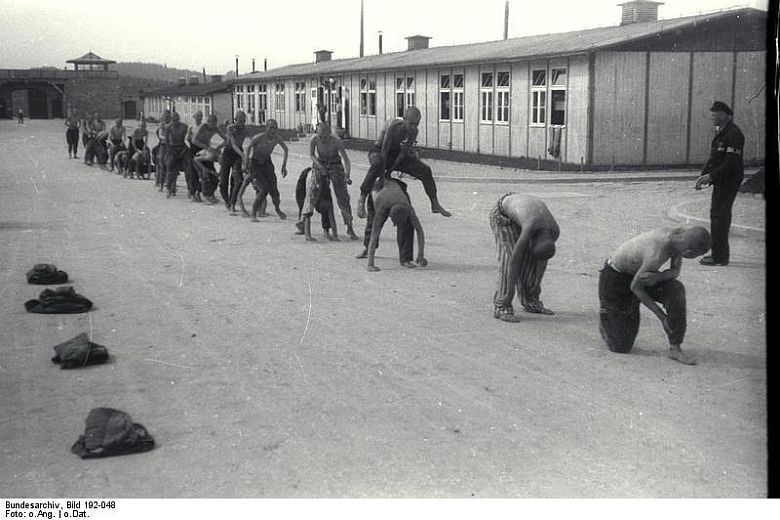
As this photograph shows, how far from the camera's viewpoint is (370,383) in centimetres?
632

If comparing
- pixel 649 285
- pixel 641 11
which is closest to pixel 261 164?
pixel 649 285

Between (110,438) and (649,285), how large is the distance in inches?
147

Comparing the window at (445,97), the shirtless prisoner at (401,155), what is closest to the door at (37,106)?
the window at (445,97)

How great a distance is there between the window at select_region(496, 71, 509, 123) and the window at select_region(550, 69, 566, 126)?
2.73 m

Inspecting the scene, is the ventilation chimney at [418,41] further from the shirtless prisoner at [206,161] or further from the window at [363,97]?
the shirtless prisoner at [206,161]

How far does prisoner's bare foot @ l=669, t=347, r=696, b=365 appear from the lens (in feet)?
→ 21.9

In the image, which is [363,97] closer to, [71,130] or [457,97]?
[457,97]

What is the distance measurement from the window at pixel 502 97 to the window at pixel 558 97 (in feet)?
8.95

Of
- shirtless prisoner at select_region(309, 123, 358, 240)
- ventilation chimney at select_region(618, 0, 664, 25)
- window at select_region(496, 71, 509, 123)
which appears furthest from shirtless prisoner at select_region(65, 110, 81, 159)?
shirtless prisoner at select_region(309, 123, 358, 240)

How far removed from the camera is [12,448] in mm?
5145

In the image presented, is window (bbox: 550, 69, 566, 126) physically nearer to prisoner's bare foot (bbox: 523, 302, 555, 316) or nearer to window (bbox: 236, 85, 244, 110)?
Answer: prisoner's bare foot (bbox: 523, 302, 555, 316)

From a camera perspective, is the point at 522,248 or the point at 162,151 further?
the point at 162,151

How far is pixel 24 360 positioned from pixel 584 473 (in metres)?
4.32
